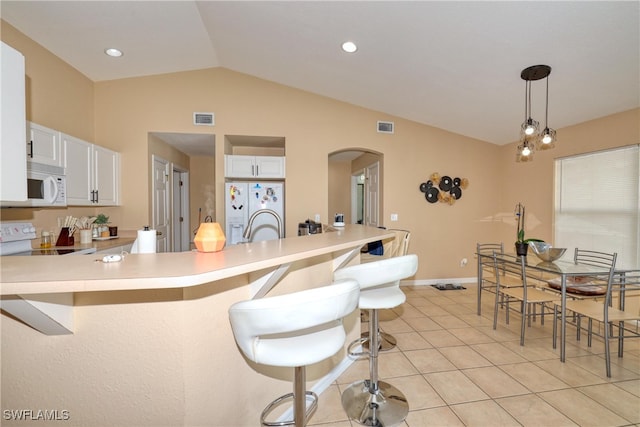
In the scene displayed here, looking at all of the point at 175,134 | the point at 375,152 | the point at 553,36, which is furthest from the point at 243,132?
the point at 553,36

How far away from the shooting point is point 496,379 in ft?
7.29

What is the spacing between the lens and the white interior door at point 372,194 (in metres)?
5.16

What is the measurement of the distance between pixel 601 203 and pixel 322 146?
3675 mm

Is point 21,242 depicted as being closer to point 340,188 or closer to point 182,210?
point 182,210

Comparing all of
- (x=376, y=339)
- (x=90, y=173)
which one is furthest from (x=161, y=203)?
(x=376, y=339)

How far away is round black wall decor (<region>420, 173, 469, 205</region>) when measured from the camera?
4848mm

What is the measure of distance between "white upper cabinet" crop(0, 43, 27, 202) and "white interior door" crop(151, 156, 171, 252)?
3.02 metres

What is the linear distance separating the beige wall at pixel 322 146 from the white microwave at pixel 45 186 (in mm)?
526

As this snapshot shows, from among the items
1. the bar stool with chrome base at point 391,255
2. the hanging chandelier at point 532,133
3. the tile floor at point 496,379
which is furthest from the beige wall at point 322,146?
the tile floor at point 496,379

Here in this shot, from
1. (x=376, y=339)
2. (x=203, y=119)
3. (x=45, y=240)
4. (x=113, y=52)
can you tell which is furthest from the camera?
(x=203, y=119)

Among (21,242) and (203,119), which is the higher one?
(203,119)

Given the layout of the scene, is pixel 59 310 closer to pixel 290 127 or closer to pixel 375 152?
pixel 290 127

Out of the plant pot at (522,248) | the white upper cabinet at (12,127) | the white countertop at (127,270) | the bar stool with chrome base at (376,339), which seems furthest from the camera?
the plant pot at (522,248)

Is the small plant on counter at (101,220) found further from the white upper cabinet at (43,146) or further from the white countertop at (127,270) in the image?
the white countertop at (127,270)
